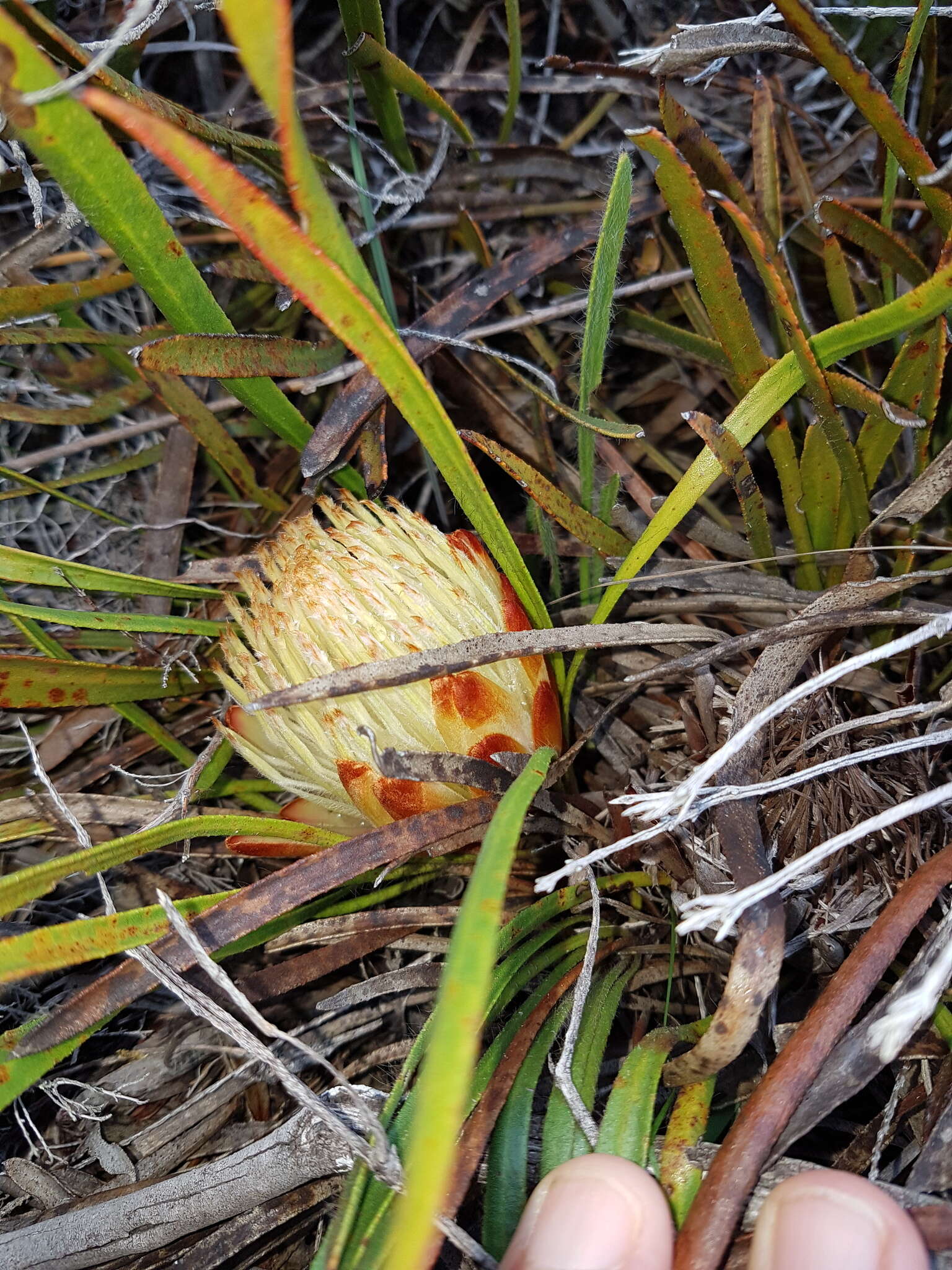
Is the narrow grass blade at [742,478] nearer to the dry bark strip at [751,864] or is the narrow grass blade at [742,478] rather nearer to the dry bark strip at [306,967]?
the dry bark strip at [751,864]

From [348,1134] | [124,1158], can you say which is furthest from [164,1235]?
[348,1134]

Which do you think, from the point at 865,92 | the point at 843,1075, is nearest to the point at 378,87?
the point at 865,92

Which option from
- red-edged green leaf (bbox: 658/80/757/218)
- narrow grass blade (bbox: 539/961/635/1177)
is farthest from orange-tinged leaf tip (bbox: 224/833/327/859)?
red-edged green leaf (bbox: 658/80/757/218)

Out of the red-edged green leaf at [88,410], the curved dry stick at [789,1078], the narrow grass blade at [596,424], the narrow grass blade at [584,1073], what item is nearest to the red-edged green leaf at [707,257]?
the narrow grass blade at [596,424]

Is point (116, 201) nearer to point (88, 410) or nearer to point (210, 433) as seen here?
point (210, 433)

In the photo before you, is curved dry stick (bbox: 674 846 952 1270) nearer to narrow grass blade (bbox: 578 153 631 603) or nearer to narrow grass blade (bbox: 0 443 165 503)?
narrow grass blade (bbox: 578 153 631 603)
